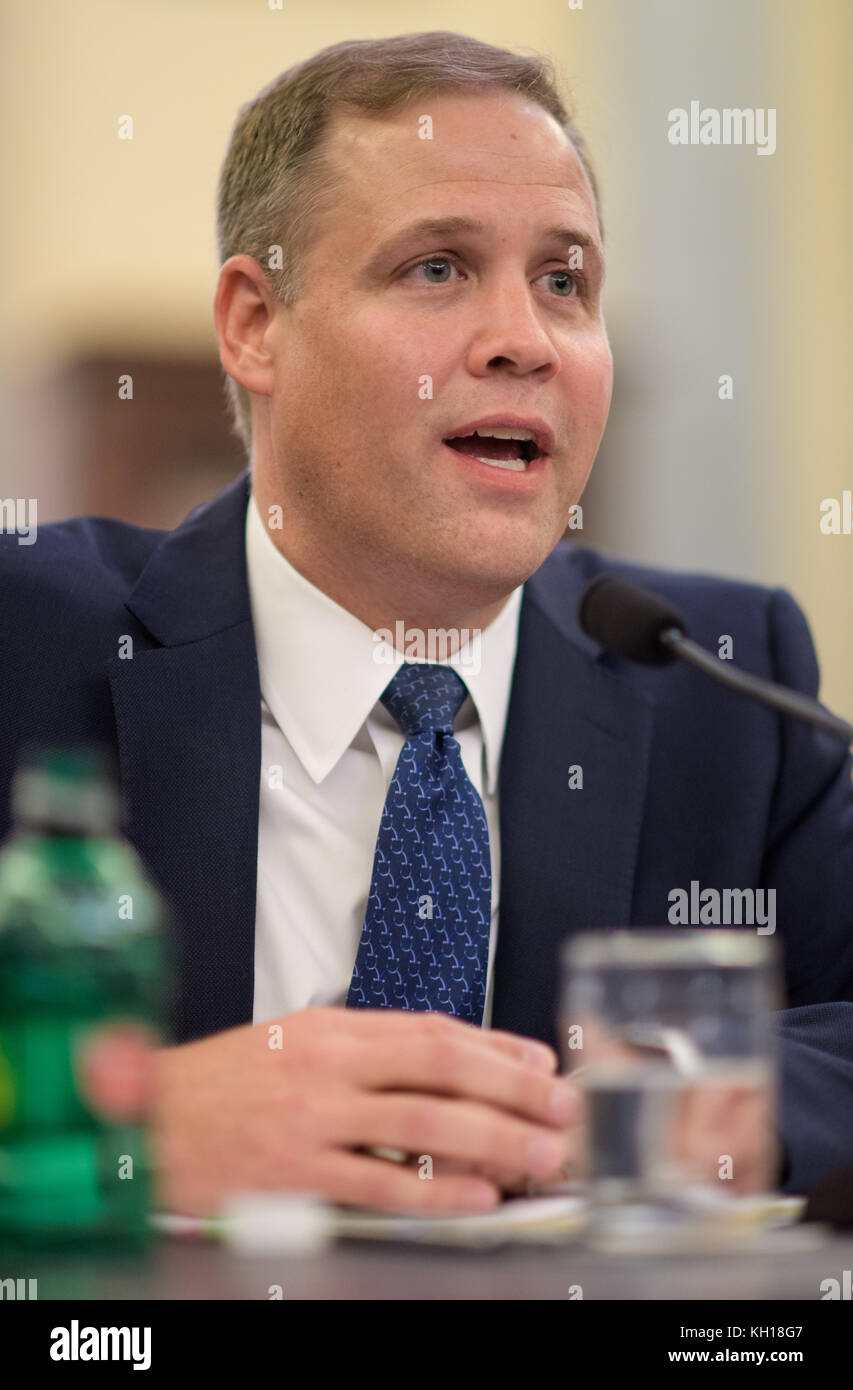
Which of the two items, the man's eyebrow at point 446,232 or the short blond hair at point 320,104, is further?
the short blond hair at point 320,104

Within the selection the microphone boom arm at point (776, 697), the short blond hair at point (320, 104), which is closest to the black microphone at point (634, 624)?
the microphone boom arm at point (776, 697)

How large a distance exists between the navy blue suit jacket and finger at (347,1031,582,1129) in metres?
0.52

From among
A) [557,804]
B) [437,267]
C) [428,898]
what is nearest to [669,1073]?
[428,898]

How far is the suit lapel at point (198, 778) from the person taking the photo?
4.90 ft

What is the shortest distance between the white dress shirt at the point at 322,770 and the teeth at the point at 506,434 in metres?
0.24

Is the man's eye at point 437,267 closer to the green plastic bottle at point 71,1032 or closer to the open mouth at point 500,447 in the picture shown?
the open mouth at point 500,447

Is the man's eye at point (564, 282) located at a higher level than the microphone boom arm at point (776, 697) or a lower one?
higher

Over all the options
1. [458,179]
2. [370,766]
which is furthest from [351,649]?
[458,179]

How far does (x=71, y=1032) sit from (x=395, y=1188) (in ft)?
0.83

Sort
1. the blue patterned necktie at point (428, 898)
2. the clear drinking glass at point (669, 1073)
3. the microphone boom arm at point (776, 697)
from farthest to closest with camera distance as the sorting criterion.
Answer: the blue patterned necktie at point (428, 898), the microphone boom arm at point (776, 697), the clear drinking glass at point (669, 1073)

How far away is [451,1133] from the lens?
0.95 m

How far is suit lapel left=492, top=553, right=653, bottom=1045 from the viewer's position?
156cm

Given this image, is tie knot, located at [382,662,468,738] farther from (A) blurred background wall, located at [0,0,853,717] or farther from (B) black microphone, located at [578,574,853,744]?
(A) blurred background wall, located at [0,0,853,717]

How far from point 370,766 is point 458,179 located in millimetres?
572
